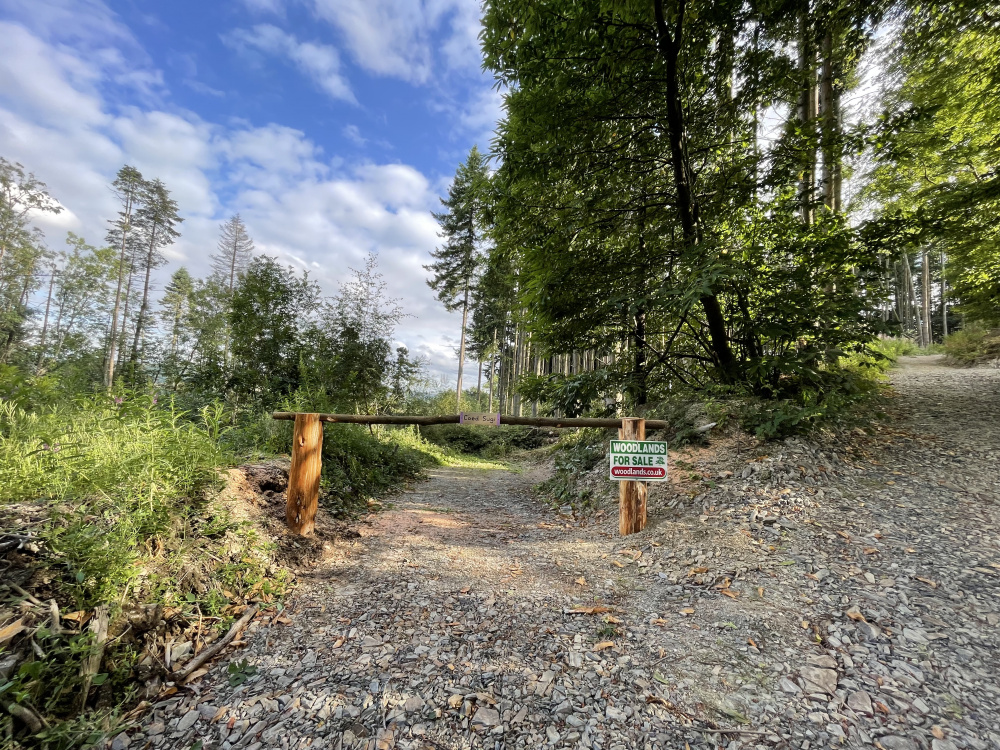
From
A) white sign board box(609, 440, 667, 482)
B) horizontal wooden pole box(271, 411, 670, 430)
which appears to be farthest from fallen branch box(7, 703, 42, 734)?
white sign board box(609, 440, 667, 482)

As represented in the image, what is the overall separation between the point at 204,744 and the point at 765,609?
10.4ft

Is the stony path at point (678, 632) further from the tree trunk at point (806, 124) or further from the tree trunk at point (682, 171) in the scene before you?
the tree trunk at point (806, 124)

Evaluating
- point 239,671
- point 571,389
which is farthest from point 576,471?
point 239,671

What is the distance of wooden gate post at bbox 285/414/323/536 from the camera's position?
355cm

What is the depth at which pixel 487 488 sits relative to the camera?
768cm

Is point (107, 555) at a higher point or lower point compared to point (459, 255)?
lower

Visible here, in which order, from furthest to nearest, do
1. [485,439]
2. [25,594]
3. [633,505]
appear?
[485,439] < [633,505] < [25,594]

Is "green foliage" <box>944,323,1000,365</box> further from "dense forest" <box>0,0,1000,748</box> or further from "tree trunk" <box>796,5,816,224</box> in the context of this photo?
"tree trunk" <box>796,5,816,224</box>

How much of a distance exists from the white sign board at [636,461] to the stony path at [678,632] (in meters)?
0.57

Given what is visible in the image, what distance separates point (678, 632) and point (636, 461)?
5.65ft

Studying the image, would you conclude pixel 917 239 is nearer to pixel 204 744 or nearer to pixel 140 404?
pixel 204 744

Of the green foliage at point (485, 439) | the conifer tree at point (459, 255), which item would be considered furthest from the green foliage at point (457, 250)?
the green foliage at point (485, 439)

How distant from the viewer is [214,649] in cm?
207

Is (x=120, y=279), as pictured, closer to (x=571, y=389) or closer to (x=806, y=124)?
(x=571, y=389)
